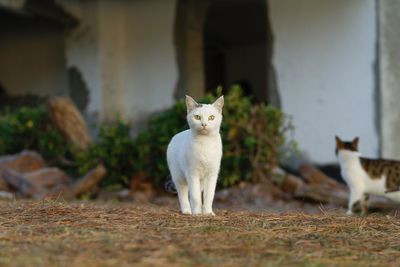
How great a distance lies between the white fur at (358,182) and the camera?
786 cm

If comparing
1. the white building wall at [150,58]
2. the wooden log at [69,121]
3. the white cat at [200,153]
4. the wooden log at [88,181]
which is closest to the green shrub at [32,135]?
the wooden log at [69,121]

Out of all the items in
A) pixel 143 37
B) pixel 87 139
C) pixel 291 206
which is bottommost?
pixel 291 206

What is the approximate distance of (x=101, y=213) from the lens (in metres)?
4.73

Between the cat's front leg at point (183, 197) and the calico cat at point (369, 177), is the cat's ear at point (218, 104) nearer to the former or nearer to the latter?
the cat's front leg at point (183, 197)

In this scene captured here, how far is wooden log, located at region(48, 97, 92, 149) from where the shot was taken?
9789mm

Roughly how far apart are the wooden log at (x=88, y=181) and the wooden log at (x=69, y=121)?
85 cm

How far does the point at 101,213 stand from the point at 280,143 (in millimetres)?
4996

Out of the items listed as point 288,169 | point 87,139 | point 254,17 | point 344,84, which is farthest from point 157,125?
point 254,17

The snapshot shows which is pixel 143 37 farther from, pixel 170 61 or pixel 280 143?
pixel 280 143

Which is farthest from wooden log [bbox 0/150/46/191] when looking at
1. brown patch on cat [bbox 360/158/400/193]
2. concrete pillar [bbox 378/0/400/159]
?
concrete pillar [bbox 378/0/400/159]

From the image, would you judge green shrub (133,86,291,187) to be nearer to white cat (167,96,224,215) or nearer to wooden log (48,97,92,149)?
wooden log (48,97,92,149)

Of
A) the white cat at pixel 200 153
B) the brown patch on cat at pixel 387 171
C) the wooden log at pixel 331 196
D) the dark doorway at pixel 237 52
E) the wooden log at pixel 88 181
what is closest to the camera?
the white cat at pixel 200 153

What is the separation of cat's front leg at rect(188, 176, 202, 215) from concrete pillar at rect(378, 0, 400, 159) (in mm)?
4963

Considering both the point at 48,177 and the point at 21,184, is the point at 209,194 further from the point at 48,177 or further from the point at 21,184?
the point at 48,177
